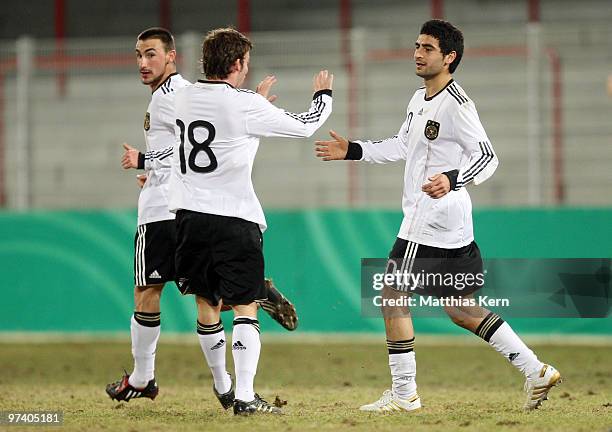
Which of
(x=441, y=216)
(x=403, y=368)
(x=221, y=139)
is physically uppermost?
(x=221, y=139)

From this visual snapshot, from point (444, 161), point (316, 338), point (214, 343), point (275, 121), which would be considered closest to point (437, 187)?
point (444, 161)

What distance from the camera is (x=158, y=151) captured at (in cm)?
666

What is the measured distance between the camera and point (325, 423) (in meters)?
5.93

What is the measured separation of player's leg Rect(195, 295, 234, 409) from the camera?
21.0ft

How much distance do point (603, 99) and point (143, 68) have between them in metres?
6.64

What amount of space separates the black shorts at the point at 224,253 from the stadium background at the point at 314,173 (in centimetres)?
500

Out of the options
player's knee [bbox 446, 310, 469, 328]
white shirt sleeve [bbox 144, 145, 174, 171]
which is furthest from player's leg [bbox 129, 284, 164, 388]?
player's knee [bbox 446, 310, 469, 328]

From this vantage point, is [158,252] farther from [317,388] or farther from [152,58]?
[317,388]

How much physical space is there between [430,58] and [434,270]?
118cm

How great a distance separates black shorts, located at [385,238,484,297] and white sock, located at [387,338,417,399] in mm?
316

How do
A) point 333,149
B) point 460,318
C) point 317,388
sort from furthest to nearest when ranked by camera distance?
1. point 317,388
2. point 333,149
3. point 460,318

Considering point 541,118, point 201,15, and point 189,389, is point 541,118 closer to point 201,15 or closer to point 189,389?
point 189,389

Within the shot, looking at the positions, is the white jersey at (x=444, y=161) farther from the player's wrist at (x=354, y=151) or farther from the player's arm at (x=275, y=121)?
the player's arm at (x=275, y=121)

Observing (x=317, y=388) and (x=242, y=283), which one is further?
(x=317, y=388)
